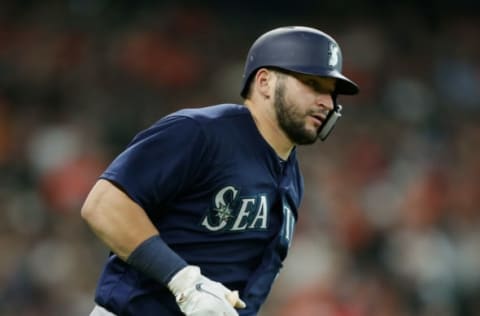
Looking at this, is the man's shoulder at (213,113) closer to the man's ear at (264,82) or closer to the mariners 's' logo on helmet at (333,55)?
the man's ear at (264,82)

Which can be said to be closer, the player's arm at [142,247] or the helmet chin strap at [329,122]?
the player's arm at [142,247]

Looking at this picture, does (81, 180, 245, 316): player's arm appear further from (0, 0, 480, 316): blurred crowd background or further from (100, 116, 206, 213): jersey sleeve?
(0, 0, 480, 316): blurred crowd background

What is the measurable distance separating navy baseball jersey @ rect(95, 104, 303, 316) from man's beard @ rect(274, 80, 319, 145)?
0.29 ft

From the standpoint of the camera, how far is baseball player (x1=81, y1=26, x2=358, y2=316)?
301cm

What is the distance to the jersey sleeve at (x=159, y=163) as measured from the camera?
9.96ft

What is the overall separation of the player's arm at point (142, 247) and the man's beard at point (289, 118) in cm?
59

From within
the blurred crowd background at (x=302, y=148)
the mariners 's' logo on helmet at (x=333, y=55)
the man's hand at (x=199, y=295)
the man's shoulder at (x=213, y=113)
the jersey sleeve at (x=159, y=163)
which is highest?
the mariners 's' logo on helmet at (x=333, y=55)

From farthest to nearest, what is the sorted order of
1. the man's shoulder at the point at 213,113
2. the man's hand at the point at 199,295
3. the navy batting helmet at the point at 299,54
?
the navy batting helmet at the point at 299,54, the man's shoulder at the point at 213,113, the man's hand at the point at 199,295

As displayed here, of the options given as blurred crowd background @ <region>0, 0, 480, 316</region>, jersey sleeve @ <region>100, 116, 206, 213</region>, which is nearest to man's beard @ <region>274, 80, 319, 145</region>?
jersey sleeve @ <region>100, 116, 206, 213</region>

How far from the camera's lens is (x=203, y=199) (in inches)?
125

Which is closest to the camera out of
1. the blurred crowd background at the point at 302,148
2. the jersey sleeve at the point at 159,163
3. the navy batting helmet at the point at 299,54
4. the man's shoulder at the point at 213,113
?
the jersey sleeve at the point at 159,163

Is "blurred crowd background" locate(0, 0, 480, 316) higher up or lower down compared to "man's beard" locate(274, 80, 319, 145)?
lower down

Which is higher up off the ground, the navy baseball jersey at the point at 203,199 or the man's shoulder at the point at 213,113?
the man's shoulder at the point at 213,113

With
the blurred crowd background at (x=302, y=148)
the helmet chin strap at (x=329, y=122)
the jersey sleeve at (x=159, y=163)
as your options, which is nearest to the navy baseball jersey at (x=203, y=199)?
the jersey sleeve at (x=159, y=163)
